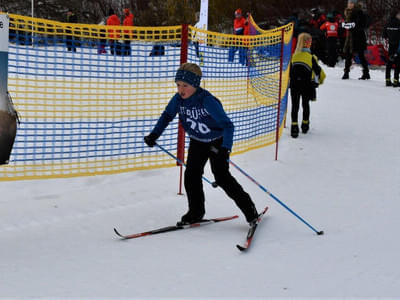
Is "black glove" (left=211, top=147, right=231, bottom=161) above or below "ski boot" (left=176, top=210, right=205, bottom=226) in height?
above

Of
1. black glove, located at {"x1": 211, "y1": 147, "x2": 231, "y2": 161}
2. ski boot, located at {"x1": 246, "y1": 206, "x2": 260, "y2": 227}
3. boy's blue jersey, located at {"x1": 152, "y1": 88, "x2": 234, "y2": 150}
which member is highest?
boy's blue jersey, located at {"x1": 152, "y1": 88, "x2": 234, "y2": 150}

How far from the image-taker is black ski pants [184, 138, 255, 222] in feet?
15.0

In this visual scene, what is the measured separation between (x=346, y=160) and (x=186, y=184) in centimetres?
343

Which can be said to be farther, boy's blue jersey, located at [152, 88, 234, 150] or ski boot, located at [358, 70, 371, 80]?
ski boot, located at [358, 70, 371, 80]

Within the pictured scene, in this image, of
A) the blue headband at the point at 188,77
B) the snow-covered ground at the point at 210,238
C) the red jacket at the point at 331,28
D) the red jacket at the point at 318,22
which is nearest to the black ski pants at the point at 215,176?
the snow-covered ground at the point at 210,238

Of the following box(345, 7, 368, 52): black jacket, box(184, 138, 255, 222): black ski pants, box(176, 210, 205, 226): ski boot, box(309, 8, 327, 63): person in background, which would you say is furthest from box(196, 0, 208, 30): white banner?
box(176, 210, 205, 226): ski boot

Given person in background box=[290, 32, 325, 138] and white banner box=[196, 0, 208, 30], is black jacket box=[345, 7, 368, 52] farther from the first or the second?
person in background box=[290, 32, 325, 138]

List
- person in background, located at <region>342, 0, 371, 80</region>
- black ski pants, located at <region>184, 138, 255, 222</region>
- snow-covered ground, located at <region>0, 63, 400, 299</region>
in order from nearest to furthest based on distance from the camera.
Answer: snow-covered ground, located at <region>0, 63, 400, 299</region> → black ski pants, located at <region>184, 138, 255, 222</region> → person in background, located at <region>342, 0, 371, 80</region>

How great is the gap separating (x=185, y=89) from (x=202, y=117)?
273mm

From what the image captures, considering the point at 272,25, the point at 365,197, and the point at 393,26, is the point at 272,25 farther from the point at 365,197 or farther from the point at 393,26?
the point at 365,197

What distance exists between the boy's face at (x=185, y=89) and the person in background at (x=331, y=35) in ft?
47.7

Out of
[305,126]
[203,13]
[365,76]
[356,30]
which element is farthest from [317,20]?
[305,126]

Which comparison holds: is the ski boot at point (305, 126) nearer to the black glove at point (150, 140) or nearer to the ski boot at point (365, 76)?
the black glove at point (150, 140)

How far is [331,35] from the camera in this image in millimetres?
18281
